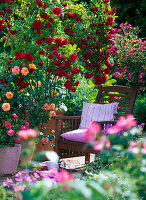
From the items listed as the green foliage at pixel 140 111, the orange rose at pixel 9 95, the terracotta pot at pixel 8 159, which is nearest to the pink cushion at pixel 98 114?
the terracotta pot at pixel 8 159

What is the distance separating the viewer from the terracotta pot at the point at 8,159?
120 inches

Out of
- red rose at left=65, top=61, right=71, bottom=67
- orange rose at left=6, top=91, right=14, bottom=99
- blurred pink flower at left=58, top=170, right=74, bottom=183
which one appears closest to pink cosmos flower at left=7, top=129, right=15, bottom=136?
orange rose at left=6, top=91, right=14, bottom=99

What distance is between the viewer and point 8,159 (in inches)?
121

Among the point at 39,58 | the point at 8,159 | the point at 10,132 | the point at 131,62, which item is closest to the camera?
the point at 10,132

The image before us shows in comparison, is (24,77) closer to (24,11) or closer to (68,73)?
(68,73)

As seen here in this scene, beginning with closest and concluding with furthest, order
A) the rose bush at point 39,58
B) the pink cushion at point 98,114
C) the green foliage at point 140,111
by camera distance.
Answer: the rose bush at point 39,58, the pink cushion at point 98,114, the green foliage at point 140,111

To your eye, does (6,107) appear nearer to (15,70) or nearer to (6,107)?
(6,107)

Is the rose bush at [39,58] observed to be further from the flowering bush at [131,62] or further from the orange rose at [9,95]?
the flowering bush at [131,62]

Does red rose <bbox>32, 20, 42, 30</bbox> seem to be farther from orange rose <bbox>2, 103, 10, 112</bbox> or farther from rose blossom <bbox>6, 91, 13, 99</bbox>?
orange rose <bbox>2, 103, 10, 112</bbox>

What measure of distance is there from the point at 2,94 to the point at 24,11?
41.7 inches

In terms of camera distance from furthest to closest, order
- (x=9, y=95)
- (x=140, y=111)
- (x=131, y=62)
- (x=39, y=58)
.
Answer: (x=140, y=111)
(x=131, y=62)
(x=39, y=58)
(x=9, y=95)

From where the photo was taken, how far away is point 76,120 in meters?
3.53

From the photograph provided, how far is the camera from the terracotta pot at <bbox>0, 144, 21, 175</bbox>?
305 centimetres

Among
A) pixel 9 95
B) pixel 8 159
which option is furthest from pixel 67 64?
pixel 8 159
